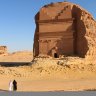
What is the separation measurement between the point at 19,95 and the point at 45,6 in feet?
85.0

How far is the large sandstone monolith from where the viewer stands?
34406 millimetres

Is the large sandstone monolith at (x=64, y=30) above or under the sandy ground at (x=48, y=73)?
above

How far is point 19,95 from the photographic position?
12273 mm

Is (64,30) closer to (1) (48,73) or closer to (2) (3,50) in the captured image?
(1) (48,73)

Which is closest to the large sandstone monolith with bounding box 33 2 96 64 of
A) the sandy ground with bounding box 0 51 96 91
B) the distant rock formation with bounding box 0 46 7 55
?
the sandy ground with bounding box 0 51 96 91

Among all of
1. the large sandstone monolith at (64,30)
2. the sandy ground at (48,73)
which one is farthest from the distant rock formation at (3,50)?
the sandy ground at (48,73)

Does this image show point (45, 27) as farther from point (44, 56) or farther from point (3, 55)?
point (3, 55)

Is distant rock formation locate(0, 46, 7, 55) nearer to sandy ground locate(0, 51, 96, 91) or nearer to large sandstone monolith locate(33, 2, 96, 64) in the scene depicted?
large sandstone monolith locate(33, 2, 96, 64)

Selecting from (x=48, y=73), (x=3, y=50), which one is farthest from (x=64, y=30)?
(x=3, y=50)

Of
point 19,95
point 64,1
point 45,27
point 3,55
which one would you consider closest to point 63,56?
point 45,27

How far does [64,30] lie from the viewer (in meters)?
35.3

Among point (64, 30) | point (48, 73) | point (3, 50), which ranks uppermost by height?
point (64, 30)

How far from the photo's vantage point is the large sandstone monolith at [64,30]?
3441 centimetres

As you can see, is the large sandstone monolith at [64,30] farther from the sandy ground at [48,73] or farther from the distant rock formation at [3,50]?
the distant rock formation at [3,50]
